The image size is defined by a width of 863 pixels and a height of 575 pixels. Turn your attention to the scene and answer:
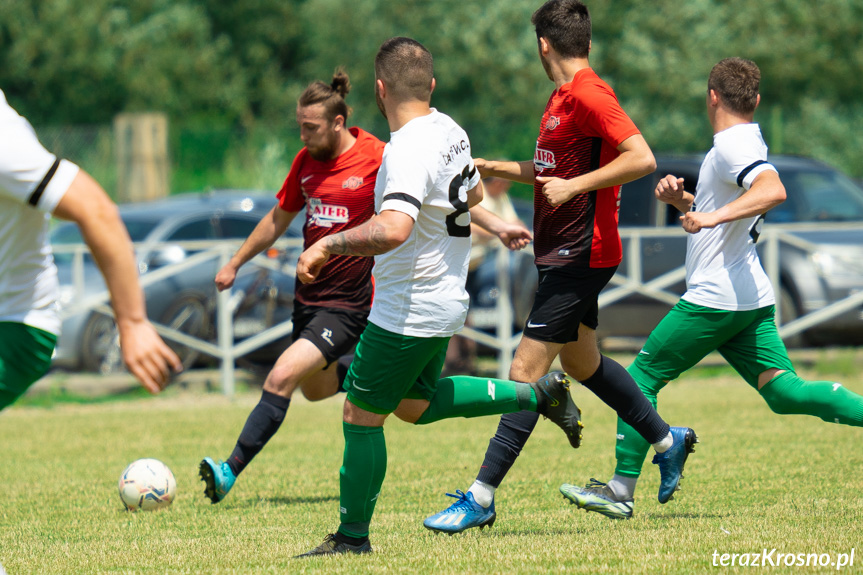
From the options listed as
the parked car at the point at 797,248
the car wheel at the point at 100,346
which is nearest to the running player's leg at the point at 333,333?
the car wheel at the point at 100,346

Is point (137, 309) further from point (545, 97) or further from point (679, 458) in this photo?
point (545, 97)

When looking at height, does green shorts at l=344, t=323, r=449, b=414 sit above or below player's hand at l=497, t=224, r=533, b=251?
below

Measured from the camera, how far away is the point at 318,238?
5.95 m

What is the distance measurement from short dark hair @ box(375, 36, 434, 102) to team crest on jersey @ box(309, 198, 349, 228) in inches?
66.7

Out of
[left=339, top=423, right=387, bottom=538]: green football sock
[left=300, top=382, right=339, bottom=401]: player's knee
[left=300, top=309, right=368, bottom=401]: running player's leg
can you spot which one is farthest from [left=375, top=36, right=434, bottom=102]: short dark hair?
[left=300, top=382, right=339, bottom=401]: player's knee

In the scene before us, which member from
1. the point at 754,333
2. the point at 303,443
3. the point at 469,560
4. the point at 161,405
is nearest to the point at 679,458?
the point at 754,333

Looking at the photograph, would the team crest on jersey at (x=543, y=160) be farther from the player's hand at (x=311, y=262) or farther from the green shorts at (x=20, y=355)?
the green shorts at (x=20, y=355)

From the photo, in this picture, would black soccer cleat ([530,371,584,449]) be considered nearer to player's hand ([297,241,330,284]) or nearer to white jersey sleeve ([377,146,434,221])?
white jersey sleeve ([377,146,434,221])

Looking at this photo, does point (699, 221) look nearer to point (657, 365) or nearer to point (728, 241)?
point (728, 241)

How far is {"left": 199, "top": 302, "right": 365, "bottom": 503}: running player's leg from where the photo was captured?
566 centimetres

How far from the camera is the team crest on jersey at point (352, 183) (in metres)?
5.93

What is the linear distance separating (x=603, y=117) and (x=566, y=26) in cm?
50

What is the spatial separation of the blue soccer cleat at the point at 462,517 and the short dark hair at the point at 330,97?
92.4 inches

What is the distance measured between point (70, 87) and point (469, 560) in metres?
26.4
